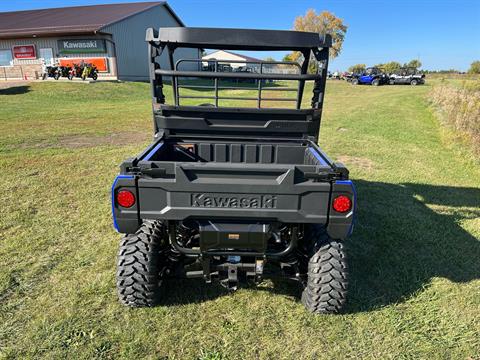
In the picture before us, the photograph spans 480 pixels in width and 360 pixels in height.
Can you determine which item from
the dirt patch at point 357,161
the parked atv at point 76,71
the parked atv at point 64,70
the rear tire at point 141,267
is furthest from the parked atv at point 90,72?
the rear tire at point 141,267

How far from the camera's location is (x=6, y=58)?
2539 cm

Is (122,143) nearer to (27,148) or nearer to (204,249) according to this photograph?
(27,148)

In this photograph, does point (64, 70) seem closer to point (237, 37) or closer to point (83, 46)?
point (83, 46)

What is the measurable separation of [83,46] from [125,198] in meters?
24.4

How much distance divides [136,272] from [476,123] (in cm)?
858

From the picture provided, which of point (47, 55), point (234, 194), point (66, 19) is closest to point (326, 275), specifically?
point (234, 194)

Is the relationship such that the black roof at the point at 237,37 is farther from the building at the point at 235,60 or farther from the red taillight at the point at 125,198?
the red taillight at the point at 125,198

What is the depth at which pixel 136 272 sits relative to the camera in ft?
8.13

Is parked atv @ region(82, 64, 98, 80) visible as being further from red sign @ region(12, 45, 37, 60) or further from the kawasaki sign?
red sign @ region(12, 45, 37, 60)

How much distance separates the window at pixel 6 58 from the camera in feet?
82.7

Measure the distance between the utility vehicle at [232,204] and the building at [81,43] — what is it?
21980mm

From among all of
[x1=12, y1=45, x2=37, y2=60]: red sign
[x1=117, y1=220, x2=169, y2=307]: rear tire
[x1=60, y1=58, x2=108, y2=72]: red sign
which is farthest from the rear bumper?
[x1=12, y1=45, x2=37, y2=60]: red sign

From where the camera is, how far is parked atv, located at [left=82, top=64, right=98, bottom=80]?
2100cm

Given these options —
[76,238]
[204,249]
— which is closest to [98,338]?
[204,249]
